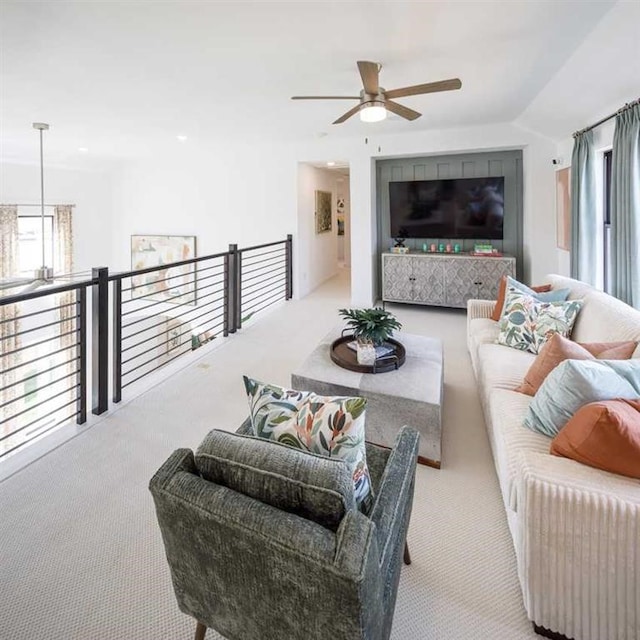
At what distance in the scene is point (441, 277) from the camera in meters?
5.61

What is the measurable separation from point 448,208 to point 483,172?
71 cm

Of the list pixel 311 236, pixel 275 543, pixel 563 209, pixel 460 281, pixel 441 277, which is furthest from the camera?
pixel 311 236

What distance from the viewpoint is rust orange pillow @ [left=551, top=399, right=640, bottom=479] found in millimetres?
1314

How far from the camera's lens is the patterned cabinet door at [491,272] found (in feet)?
17.2

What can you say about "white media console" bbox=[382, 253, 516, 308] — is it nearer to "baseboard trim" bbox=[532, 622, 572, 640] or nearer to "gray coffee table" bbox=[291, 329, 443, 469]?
"gray coffee table" bbox=[291, 329, 443, 469]

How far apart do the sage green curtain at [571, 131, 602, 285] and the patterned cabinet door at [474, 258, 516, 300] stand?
43.2 inches

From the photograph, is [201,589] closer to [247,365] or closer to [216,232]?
[247,365]

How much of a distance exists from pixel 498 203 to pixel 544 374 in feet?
13.2

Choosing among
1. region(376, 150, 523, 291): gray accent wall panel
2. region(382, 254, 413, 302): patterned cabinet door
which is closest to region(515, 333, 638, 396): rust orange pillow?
region(382, 254, 413, 302): patterned cabinet door

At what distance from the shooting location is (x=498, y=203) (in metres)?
5.48

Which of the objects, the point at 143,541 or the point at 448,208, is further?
the point at 448,208

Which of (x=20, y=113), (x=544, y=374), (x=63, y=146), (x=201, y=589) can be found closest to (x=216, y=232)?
(x=63, y=146)

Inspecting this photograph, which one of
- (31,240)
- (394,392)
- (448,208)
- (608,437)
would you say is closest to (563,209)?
(448,208)

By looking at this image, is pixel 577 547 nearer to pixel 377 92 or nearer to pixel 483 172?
pixel 377 92
